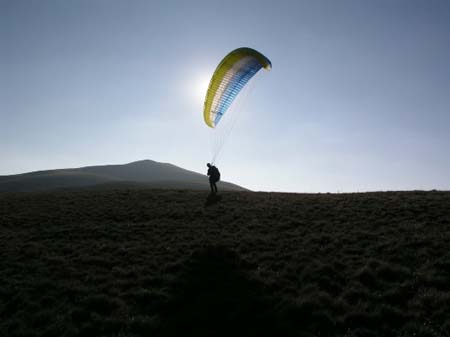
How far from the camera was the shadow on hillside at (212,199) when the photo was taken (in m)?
25.3

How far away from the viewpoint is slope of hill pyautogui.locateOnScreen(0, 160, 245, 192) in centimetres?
12056

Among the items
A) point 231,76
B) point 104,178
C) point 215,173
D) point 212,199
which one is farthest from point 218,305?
point 104,178

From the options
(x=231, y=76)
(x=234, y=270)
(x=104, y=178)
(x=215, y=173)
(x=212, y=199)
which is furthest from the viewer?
(x=104, y=178)

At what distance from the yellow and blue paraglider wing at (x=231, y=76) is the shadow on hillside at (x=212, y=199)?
5993 mm

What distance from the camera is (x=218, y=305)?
1070 cm

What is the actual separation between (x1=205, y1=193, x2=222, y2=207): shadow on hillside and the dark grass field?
1.95 meters

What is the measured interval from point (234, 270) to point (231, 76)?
1251 centimetres

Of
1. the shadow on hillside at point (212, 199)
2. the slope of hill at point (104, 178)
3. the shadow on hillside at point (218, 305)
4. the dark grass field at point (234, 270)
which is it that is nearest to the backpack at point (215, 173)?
the shadow on hillside at point (212, 199)

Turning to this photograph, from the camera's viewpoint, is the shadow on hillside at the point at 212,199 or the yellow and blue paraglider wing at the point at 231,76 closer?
the yellow and blue paraglider wing at the point at 231,76

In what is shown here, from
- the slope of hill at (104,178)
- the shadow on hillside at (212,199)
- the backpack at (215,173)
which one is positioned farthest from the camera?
the slope of hill at (104,178)

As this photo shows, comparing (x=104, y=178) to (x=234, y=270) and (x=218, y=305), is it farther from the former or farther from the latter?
(x=218, y=305)

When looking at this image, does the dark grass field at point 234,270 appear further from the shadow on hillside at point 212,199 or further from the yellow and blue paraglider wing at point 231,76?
the yellow and blue paraglider wing at point 231,76

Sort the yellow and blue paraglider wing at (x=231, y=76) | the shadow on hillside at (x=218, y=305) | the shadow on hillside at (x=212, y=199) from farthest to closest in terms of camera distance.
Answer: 1. the shadow on hillside at (x=212, y=199)
2. the yellow and blue paraglider wing at (x=231, y=76)
3. the shadow on hillside at (x=218, y=305)

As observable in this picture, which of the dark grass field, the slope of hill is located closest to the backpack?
the dark grass field
